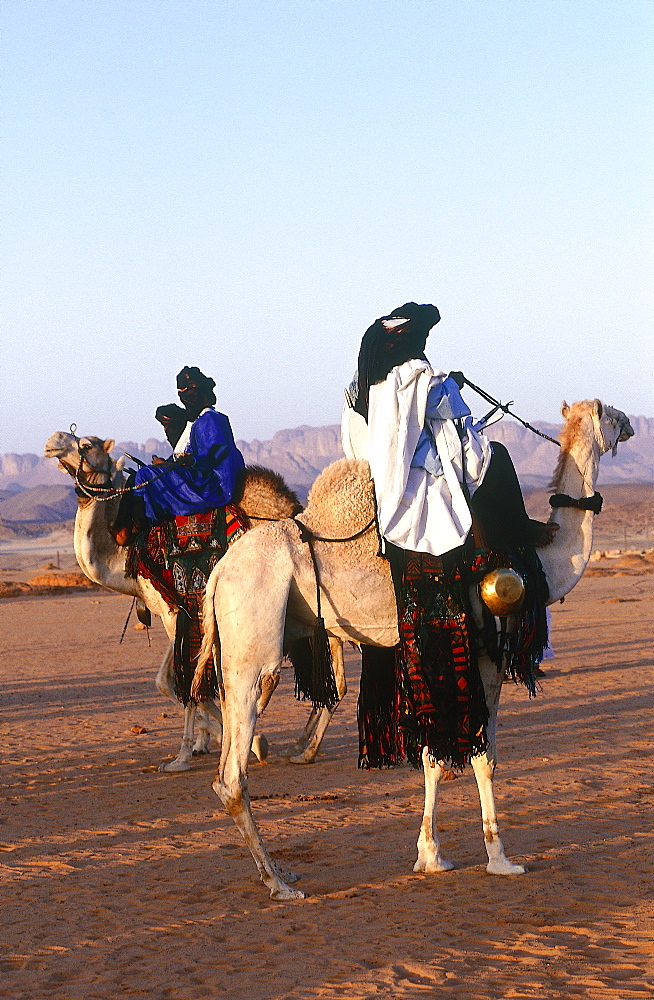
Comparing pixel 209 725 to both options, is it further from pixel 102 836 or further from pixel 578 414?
pixel 578 414

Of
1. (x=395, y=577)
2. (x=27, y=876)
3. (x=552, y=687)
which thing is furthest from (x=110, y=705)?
(x=395, y=577)

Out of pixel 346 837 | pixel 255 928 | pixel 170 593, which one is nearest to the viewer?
pixel 255 928

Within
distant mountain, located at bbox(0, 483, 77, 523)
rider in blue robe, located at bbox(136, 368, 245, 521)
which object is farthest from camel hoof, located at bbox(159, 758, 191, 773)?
distant mountain, located at bbox(0, 483, 77, 523)

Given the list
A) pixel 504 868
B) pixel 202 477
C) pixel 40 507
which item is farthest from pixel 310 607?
pixel 40 507

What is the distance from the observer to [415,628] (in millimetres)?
5863

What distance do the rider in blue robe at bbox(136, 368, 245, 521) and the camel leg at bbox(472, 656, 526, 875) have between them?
137 inches

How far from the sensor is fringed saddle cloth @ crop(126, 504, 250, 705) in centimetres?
901

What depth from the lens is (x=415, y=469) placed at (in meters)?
6.04

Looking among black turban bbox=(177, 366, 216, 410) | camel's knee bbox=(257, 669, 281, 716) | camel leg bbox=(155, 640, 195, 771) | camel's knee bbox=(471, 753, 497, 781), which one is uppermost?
black turban bbox=(177, 366, 216, 410)

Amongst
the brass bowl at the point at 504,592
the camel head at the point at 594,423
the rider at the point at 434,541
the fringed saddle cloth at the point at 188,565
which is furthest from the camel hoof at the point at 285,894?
the fringed saddle cloth at the point at 188,565

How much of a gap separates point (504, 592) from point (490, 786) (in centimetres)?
114

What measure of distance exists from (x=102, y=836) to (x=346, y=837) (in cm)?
165

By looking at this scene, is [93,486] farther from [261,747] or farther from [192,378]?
[261,747]

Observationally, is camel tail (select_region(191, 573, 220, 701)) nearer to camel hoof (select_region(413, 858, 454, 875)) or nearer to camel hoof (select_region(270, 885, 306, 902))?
camel hoof (select_region(270, 885, 306, 902))
